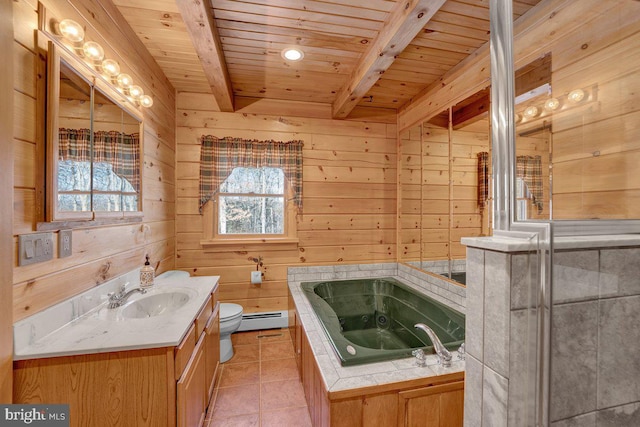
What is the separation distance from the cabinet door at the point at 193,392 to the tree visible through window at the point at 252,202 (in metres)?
1.43

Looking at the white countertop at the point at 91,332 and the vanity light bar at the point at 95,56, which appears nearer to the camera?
the white countertop at the point at 91,332

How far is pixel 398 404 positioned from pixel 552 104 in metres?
1.46

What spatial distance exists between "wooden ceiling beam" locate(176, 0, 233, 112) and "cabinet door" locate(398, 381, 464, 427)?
2.19 m

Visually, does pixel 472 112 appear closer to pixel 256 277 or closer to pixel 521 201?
pixel 521 201

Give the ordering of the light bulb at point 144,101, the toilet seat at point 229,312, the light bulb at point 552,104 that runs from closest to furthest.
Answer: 1. the light bulb at point 552,104
2. the light bulb at point 144,101
3. the toilet seat at point 229,312

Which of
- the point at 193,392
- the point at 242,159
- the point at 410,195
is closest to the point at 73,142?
the point at 193,392

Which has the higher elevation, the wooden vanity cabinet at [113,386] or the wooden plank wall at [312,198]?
the wooden plank wall at [312,198]

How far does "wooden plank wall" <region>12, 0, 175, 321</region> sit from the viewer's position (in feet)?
3.32

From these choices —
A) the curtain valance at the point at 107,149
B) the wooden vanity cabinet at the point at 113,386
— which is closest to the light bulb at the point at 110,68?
the curtain valance at the point at 107,149

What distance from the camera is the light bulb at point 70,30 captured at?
1176mm

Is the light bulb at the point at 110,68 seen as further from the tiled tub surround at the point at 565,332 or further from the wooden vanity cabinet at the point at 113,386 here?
the tiled tub surround at the point at 565,332

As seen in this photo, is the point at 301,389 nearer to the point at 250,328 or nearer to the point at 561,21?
the point at 250,328

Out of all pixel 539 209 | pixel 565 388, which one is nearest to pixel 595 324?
Answer: pixel 565 388

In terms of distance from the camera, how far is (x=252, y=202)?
2850 millimetres
